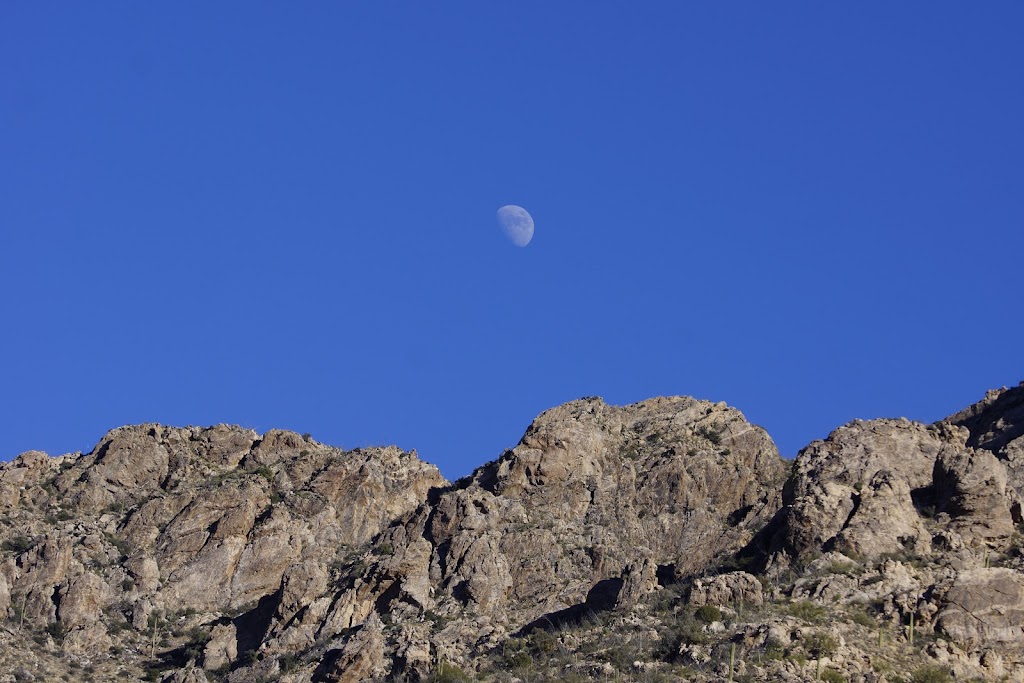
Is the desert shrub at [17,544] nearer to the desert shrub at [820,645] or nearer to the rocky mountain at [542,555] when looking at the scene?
the rocky mountain at [542,555]

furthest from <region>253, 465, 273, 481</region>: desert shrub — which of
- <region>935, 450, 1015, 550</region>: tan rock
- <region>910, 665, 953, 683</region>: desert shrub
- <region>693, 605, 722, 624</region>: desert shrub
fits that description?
<region>910, 665, 953, 683</region>: desert shrub

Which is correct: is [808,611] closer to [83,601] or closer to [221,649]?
[221,649]

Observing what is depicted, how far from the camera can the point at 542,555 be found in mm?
129500

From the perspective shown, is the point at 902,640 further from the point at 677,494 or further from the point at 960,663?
the point at 677,494

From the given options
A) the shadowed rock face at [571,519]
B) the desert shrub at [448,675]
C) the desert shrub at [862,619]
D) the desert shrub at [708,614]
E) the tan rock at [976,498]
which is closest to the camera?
the desert shrub at [862,619]

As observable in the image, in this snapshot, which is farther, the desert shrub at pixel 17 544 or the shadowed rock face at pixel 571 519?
the desert shrub at pixel 17 544

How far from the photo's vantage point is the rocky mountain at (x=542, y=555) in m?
110

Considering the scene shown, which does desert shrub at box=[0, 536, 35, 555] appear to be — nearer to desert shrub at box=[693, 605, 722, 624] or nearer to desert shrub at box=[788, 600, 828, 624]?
desert shrub at box=[693, 605, 722, 624]

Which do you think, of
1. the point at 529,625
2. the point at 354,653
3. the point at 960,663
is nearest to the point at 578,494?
the point at 529,625

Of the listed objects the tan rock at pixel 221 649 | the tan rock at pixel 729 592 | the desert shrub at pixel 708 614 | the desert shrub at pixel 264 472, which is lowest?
the desert shrub at pixel 708 614

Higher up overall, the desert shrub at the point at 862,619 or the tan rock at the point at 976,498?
the tan rock at the point at 976,498

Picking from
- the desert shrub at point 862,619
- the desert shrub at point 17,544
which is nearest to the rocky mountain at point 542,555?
the desert shrub at point 862,619

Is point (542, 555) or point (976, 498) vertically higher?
point (542, 555)

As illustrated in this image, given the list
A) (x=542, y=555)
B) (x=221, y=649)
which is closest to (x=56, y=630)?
(x=221, y=649)
